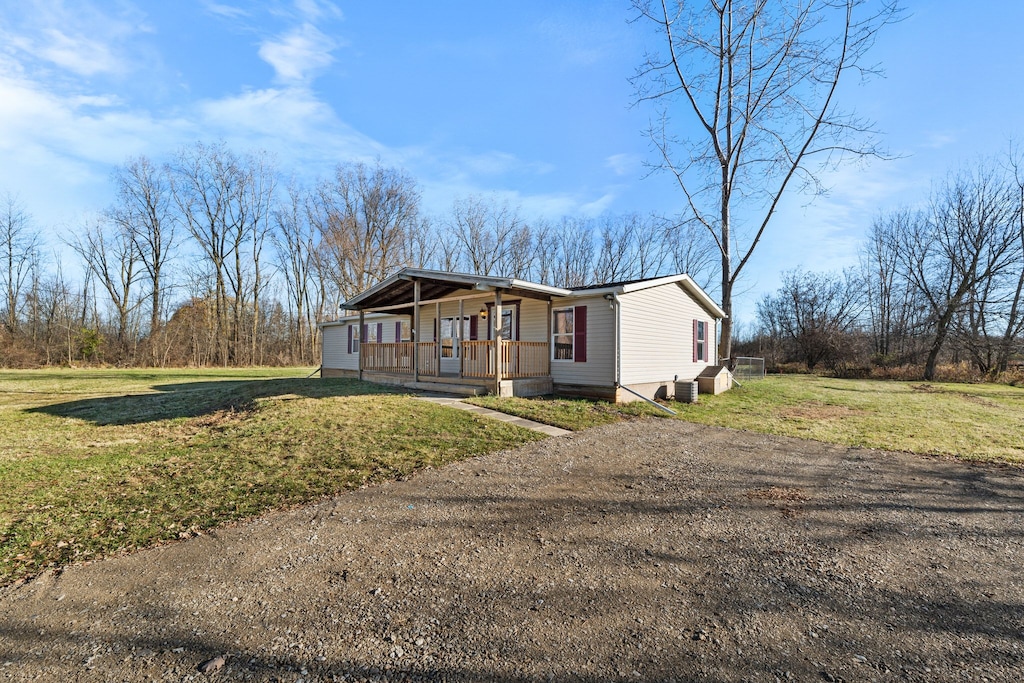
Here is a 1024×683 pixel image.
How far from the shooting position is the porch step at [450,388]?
11.2 meters

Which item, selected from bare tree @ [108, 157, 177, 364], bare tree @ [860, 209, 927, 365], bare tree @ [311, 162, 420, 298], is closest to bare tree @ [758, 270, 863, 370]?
bare tree @ [860, 209, 927, 365]

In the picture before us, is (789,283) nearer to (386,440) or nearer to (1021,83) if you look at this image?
(1021,83)

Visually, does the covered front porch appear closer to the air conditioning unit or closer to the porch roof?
the porch roof

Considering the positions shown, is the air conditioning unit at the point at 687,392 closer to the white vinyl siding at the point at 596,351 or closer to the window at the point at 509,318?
the white vinyl siding at the point at 596,351

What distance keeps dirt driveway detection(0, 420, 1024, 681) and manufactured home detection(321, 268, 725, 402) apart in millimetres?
6802

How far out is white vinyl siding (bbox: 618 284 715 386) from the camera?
11906mm

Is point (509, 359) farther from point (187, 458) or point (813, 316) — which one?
point (813, 316)

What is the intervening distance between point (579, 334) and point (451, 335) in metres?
5.13

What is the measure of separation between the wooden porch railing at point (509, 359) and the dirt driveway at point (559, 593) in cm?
673

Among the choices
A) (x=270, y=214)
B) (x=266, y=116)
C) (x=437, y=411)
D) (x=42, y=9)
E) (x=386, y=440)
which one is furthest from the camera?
(x=270, y=214)

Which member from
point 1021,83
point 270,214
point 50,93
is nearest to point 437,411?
point 50,93

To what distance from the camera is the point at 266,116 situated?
36.1ft

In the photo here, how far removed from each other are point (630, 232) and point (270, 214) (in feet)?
90.6

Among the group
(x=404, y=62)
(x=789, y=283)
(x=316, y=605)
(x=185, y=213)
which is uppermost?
(x=185, y=213)
